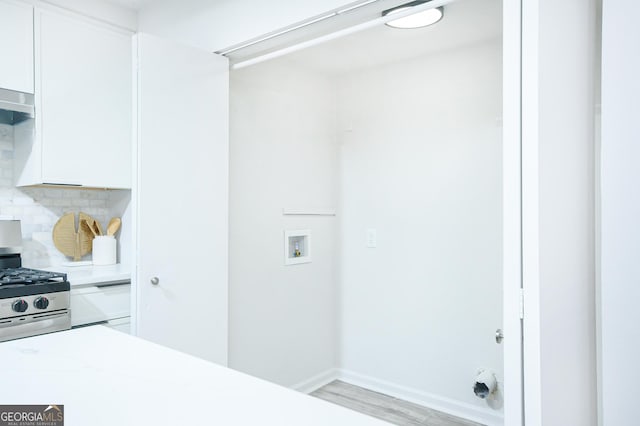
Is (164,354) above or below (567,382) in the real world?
above

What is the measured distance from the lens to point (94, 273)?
7.97 ft

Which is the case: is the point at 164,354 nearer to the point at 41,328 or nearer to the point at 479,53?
the point at 41,328

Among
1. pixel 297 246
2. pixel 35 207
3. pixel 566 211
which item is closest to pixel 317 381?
pixel 297 246

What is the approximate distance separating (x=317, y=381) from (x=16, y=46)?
2816 millimetres

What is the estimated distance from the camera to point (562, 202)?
5.26 ft

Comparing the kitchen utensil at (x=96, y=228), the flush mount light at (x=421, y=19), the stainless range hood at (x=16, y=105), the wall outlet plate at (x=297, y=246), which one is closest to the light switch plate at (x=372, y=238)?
the wall outlet plate at (x=297, y=246)

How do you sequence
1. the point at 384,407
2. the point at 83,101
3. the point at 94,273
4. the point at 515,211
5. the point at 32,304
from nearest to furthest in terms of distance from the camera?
1. the point at 515,211
2. the point at 32,304
3. the point at 94,273
4. the point at 83,101
5. the point at 384,407

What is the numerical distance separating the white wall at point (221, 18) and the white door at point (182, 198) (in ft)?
0.53

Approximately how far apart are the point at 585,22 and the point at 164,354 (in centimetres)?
187

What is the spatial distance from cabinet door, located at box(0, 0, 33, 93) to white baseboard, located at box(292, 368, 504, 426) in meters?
2.52

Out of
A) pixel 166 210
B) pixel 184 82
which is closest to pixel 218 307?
pixel 166 210

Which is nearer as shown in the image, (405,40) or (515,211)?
(515,211)

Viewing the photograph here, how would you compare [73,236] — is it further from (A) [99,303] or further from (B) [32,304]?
(B) [32,304]

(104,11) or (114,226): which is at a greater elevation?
(104,11)
